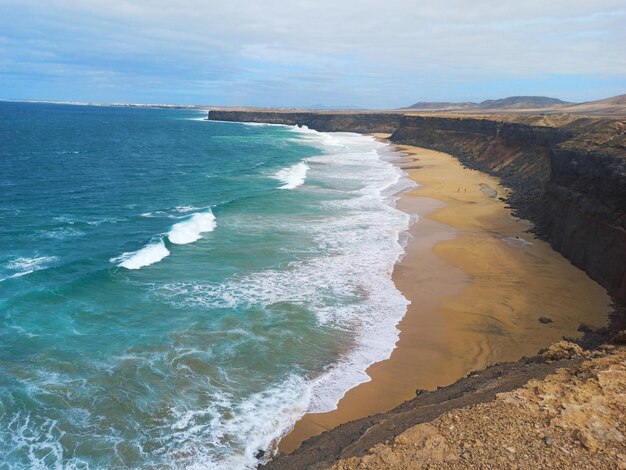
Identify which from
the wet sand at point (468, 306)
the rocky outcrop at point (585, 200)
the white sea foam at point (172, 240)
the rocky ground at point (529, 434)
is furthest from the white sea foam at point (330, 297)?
the rocky outcrop at point (585, 200)

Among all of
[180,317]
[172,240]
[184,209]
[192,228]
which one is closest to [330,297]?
[180,317]

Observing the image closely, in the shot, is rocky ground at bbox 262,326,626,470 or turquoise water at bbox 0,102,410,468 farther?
turquoise water at bbox 0,102,410,468

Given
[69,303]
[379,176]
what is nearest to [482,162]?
[379,176]

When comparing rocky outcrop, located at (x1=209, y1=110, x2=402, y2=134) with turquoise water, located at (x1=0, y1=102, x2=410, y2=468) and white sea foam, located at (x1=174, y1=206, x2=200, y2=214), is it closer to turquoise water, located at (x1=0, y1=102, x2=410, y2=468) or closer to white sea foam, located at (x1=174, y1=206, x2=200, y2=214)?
white sea foam, located at (x1=174, y1=206, x2=200, y2=214)

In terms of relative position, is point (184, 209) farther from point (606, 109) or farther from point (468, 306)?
point (606, 109)

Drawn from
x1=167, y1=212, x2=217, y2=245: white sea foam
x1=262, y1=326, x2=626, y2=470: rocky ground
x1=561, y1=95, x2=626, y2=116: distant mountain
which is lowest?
x1=167, y1=212, x2=217, y2=245: white sea foam

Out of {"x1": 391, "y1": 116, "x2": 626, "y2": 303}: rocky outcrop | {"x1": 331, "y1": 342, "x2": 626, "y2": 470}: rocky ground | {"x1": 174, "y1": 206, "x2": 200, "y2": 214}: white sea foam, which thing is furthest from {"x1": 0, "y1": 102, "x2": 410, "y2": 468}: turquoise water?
{"x1": 391, "y1": 116, "x2": 626, "y2": 303}: rocky outcrop

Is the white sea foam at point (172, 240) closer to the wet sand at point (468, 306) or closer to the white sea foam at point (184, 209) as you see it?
the white sea foam at point (184, 209)
